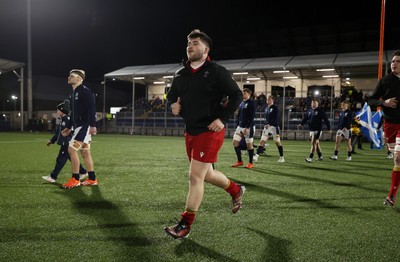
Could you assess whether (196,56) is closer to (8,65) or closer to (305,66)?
(305,66)

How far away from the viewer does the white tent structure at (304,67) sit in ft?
86.8

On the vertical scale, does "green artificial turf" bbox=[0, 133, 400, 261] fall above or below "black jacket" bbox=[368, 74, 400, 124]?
below

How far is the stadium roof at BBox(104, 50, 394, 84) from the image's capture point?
2644 cm

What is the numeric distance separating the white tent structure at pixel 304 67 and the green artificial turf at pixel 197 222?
21.3m

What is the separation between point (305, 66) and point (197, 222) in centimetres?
2574

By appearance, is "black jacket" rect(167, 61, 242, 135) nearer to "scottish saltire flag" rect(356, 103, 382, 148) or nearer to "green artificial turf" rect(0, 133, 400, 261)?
"green artificial turf" rect(0, 133, 400, 261)

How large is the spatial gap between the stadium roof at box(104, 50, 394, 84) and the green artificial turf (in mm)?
21341

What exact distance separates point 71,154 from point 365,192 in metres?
5.48

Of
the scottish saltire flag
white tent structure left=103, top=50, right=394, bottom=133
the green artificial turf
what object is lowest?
the green artificial turf

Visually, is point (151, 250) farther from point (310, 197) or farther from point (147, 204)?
point (310, 197)

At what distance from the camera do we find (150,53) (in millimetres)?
49875

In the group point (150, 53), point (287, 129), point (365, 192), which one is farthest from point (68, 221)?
point (150, 53)

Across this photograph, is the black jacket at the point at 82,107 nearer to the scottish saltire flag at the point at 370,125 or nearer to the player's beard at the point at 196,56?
the player's beard at the point at 196,56

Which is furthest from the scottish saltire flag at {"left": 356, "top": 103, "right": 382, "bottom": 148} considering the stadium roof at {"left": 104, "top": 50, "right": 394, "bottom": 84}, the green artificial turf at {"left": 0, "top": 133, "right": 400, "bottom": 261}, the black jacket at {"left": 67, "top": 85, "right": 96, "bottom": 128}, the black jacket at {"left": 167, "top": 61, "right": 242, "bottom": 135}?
the stadium roof at {"left": 104, "top": 50, "right": 394, "bottom": 84}
